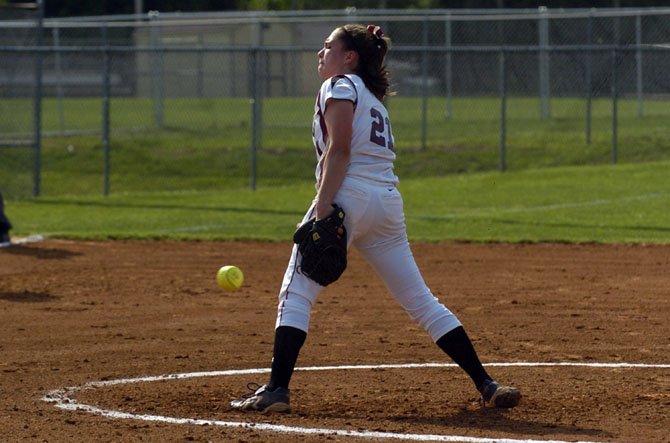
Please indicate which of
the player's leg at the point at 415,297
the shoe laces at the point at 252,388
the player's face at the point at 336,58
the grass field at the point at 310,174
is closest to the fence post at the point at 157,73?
the grass field at the point at 310,174

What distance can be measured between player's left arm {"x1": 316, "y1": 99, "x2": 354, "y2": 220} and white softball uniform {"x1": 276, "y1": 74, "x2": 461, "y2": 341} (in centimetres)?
5

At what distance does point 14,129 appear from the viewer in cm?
2025

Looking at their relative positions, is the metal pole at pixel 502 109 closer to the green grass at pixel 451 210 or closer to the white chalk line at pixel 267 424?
the green grass at pixel 451 210

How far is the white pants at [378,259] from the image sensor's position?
210 inches

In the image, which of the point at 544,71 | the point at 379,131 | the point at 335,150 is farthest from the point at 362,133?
the point at 544,71

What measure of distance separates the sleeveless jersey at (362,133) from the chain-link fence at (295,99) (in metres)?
11.2

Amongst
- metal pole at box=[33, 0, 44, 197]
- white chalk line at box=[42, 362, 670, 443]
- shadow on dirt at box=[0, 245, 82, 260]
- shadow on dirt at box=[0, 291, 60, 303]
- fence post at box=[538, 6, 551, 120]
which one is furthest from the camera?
fence post at box=[538, 6, 551, 120]

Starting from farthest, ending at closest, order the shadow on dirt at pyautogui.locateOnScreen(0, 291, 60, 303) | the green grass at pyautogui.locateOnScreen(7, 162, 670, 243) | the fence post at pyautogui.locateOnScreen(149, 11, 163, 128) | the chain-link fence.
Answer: the fence post at pyautogui.locateOnScreen(149, 11, 163, 128) → the chain-link fence → the green grass at pyautogui.locateOnScreen(7, 162, 670, 243) → the shadow on dirt at pyautogui.locateOnScreen(0, 291, 60, 303)

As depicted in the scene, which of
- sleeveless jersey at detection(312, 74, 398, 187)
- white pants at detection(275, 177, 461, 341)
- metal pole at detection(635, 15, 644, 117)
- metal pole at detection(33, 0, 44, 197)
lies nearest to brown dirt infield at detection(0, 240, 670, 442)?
white pants at detection(275, 177, 461, 341)

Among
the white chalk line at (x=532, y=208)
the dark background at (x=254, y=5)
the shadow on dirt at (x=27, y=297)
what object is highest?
the dark background at (x=254, y=5)

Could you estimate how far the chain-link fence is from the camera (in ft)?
62.4

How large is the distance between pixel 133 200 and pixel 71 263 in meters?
6.04

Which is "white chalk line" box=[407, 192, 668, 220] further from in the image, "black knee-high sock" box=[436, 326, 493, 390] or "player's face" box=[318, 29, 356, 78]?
"player's face" box=[318, 29, 356, 78]

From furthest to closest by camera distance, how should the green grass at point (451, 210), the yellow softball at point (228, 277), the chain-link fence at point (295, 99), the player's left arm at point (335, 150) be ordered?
the chain-link fence at point (295, 99)
the green grass at point (451, 210)
the yellow softball at point (228, 277)
the player's left arm at point (335, 150)
